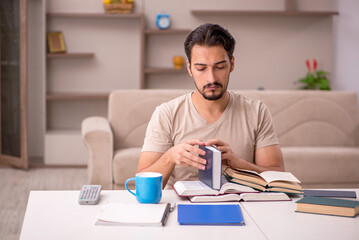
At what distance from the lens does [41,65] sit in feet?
16.5

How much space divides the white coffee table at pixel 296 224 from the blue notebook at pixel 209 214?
0.17ft

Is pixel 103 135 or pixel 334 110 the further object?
pixel 334 110

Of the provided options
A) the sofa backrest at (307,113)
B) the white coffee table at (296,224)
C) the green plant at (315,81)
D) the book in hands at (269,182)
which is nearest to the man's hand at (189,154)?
the book in hands at (269,182)

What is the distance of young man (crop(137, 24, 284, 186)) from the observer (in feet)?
6.10

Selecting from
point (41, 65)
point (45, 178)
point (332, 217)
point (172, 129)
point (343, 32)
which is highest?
point (343, 32)

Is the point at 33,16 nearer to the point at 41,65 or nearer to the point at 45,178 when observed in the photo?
the point at 41,65

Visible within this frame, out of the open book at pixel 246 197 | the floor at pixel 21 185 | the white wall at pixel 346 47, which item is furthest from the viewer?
the white wall at pixel 346 47

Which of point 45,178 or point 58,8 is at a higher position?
point 58,8

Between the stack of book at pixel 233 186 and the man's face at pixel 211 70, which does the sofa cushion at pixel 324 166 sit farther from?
the stack of book at pixel 233 186

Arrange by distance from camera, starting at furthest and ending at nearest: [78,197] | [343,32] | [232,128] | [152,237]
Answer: [343,32] < [232,128] < [78,197] < [152,237]

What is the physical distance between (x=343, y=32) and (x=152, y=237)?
4323 mm

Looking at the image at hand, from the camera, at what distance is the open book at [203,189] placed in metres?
1.49

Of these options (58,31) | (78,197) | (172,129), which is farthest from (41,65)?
(78,197)

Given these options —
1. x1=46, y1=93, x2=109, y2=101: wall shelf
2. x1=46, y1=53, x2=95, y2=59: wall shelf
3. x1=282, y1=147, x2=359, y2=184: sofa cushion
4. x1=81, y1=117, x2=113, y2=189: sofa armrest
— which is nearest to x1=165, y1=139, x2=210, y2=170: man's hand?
x1=81, y1=117, x2=113, y2=189: sofa armrest
